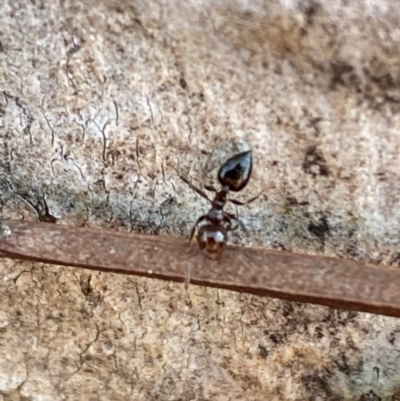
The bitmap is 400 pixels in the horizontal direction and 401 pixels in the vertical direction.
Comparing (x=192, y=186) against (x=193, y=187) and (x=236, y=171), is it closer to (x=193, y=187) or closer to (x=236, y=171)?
(x=193, y=187)

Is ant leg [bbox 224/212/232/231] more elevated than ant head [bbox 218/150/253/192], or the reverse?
ant head [bbox 218/150/253/192]

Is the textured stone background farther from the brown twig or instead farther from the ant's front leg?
the brown twig

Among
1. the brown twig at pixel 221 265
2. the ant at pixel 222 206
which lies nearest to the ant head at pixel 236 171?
the ant at pixel 222 206

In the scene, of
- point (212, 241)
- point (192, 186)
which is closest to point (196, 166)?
point (192, 186)

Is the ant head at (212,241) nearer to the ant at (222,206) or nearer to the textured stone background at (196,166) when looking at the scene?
the ant at (222,206)

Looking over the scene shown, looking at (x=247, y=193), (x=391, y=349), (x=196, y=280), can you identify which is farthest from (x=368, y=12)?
(x=391, y=349)

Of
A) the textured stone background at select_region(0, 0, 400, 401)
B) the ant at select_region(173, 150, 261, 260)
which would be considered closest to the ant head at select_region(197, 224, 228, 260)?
the ant at select_region(173, 150, 261, 260)
